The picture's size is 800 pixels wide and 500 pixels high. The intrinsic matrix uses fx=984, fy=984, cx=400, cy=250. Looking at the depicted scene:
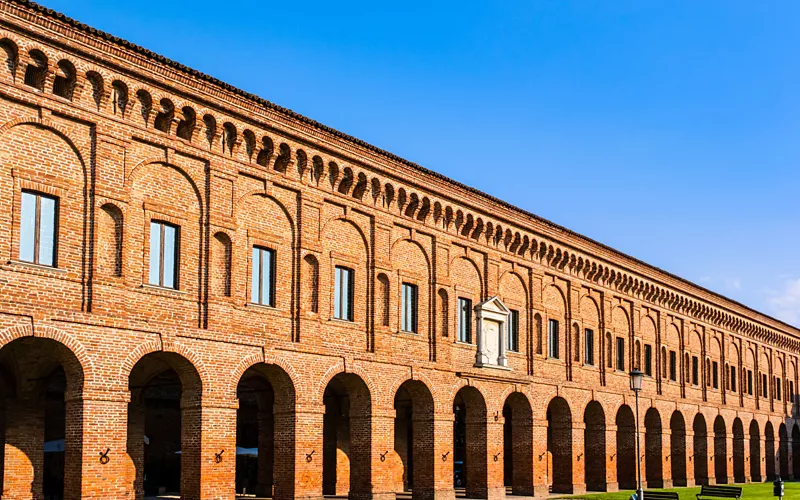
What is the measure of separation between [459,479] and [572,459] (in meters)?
10.1

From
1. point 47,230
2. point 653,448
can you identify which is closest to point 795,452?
point 653,448

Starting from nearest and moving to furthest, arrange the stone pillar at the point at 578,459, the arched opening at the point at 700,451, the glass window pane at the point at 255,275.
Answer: the glass window pane at the point at 255,275
the stone pillar at the point at 578,459
the arched opening at the point at 700,451

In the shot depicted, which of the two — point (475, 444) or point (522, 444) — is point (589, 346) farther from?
point (475, 444)

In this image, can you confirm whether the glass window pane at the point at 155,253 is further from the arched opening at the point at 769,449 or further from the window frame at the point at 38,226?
the arched opening at the point at 769,449

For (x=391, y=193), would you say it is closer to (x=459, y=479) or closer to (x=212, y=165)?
(x=212, y=165)

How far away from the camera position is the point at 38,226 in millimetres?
19125

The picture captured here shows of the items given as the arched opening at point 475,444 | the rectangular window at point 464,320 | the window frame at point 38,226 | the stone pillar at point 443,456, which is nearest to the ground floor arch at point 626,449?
the arched opening at point 475,444

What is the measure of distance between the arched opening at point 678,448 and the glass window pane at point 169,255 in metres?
29.2

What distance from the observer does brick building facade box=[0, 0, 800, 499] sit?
1941 cm

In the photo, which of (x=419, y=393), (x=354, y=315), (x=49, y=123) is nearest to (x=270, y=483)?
(x=419, y=393)

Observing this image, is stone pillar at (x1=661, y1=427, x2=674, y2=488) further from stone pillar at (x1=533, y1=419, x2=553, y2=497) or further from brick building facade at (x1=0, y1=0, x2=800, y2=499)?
stone pillar at (x1=533, y1=419, x2=553, y2=497)

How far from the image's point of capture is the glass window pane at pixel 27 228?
61.6ft

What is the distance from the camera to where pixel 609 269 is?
130 ft

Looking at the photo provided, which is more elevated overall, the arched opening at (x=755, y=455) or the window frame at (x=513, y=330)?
the window frame at (x=513, y=330)
